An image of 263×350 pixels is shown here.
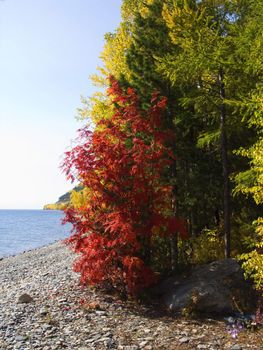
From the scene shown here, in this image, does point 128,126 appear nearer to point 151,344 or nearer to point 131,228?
point 131,228

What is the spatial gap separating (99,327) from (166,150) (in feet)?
18.8

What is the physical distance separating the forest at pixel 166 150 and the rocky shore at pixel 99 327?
3.09 feet

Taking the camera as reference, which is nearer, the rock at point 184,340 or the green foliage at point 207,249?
the rock at point 184,340

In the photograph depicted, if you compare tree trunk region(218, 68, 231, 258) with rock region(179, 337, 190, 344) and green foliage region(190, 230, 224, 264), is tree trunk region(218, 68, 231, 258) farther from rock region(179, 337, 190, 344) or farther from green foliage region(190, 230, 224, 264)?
rock region(179, 337, 190, 344)

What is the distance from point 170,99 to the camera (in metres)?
14.3

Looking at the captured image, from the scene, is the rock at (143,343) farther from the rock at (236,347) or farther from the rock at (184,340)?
the rock at (236,347)

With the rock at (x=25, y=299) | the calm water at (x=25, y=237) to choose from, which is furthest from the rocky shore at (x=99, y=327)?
the calm water at (x=25, y=237)

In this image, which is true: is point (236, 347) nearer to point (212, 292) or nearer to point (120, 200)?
point (212, 292)

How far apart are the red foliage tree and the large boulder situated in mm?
953

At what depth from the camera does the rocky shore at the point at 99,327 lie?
27.8 feet

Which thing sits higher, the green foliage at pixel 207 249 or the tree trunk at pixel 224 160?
the tree trunk at pixel 224 160

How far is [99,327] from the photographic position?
31.3ft

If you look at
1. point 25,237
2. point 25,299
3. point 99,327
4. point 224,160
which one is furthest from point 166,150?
point 25,237

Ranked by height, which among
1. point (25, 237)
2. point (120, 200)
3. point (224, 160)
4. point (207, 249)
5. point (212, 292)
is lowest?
point (25, 237)
